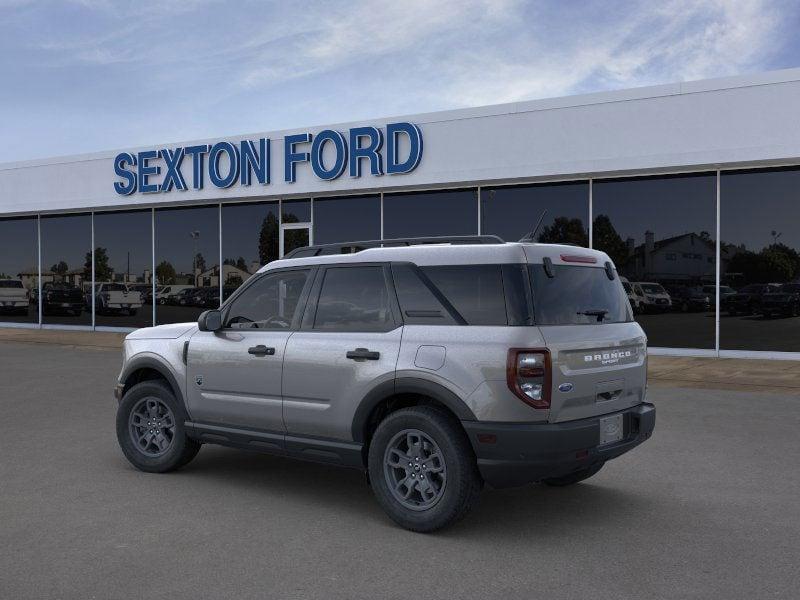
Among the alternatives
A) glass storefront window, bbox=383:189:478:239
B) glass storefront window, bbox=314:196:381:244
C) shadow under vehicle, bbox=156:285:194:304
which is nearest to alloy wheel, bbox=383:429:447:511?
glass storefront window, bbox=383:189:478:239

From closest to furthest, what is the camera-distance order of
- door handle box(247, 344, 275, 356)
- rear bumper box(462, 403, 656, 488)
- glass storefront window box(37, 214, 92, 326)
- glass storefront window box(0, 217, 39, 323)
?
rear bumper box(462, 403, 656, 488)
door handle box(247, 344, 275, 356)
glass storefront window box(37, 214, 92, 326)
glass storefront window box(0, 217, 39, 323)

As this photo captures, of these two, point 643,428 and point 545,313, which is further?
point 643,428

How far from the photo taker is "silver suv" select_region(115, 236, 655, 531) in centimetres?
470

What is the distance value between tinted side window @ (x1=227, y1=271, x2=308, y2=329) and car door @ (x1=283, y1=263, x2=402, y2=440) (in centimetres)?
22

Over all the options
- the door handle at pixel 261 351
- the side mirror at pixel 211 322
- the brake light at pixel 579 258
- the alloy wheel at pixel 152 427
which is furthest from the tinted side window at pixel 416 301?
the alloy wheel at pixel 152 427

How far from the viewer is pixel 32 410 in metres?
9.34

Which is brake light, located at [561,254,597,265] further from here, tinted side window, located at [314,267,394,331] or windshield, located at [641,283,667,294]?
A: windshield, located at [641,283,667,294]

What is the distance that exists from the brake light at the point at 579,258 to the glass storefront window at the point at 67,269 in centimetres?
2063

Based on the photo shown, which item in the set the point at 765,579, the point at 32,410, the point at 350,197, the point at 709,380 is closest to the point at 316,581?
the point at 765,579

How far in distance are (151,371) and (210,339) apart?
956 mm

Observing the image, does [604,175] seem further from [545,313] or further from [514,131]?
[545,313]

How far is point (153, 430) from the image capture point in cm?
657

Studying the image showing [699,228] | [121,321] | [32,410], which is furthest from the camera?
[121,321]

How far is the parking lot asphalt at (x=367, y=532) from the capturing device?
4.08 meters
